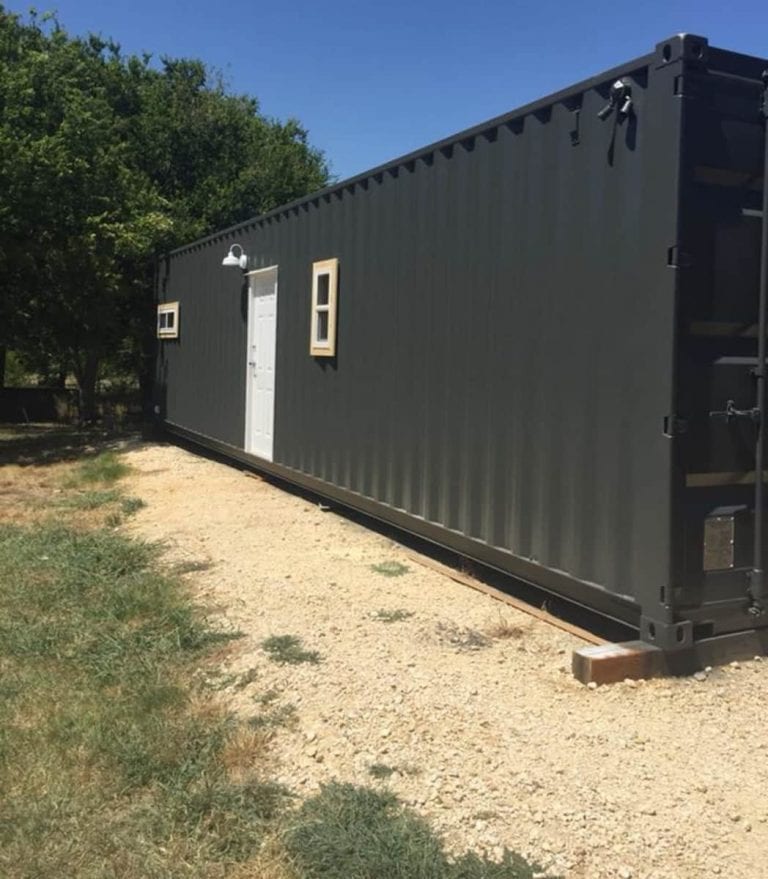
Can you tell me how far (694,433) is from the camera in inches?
162

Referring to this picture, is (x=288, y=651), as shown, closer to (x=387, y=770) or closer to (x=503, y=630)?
(x=503, y=630)

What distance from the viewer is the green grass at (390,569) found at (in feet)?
20.2

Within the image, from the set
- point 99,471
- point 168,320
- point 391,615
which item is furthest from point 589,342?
point 168,320

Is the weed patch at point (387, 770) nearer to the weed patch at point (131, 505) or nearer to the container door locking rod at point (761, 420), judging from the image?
the container door locking rod at point (761, 420)

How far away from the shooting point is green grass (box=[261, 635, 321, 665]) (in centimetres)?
443

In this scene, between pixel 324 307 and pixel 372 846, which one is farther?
pixel 324 307

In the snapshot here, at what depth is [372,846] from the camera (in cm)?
275

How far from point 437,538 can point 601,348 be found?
2163mm

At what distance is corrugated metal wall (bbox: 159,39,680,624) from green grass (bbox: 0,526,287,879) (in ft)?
6.38

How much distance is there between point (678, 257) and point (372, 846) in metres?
2.81

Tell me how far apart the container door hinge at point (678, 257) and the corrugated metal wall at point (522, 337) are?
1.1 inches

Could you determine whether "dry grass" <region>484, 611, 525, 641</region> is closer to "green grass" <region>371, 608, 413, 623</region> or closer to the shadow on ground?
"green grass" <region>371, 608, 413, 623</region>

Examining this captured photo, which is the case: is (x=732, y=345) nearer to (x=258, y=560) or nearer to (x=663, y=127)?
(x=663, y=127)

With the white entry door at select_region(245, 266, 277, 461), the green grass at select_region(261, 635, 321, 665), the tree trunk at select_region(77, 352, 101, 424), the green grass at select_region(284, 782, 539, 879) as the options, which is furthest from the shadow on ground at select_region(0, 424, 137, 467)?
the green grass at select_region(284, 782, 539, 879)
